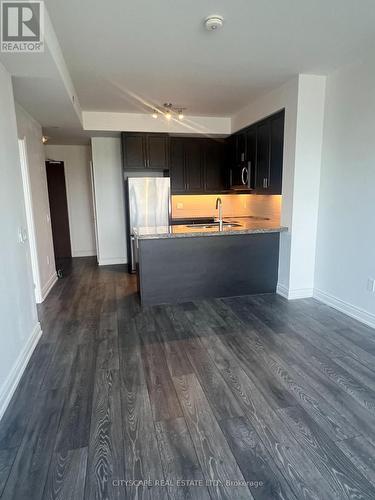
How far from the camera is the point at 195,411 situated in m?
1.86

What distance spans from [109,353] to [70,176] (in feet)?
16.3

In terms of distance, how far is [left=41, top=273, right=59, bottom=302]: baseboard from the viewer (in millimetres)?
3989

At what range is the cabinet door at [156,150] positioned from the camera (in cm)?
510

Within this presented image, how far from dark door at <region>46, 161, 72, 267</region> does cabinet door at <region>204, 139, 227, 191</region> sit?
10.4ft

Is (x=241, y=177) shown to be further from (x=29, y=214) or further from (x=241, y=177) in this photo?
(x=29, y=214)

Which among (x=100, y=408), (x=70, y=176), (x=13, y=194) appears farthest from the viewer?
(x=70, y=176)

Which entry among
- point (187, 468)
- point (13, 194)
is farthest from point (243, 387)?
point (13, 194)

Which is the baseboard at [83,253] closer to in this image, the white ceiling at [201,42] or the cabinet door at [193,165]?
the cabinet door at [193,165]

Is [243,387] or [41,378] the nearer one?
[243,387]

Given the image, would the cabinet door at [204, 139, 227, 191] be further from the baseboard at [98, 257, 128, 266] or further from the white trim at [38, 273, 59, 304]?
the white trim at [38, 273, 59, 304]

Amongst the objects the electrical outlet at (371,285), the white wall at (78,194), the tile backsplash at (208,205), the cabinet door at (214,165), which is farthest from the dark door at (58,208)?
the electrical outlet at (371,285)

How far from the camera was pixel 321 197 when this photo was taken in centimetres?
356

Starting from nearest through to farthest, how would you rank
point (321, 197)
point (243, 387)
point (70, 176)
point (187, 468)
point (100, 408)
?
point (187, 468) < point (100, 408) < point (243, 387) < point (321, 197) < point (70, 176)

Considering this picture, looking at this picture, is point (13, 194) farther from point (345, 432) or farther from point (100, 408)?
point (345, 432)
